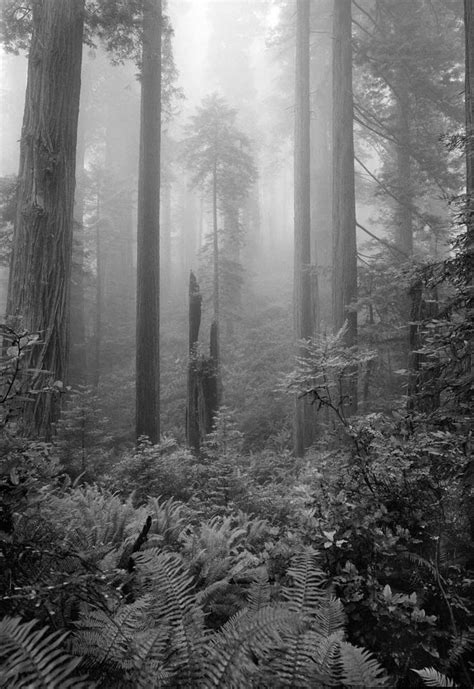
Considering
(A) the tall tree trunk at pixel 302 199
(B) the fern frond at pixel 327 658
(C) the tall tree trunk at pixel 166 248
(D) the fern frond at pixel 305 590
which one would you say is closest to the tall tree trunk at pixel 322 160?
(A) the tall tree trunk at pixel 302 199

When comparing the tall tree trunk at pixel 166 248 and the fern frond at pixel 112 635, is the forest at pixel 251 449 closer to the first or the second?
the fern frond at pixel 112 635

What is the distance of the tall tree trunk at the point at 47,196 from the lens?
16.1ft

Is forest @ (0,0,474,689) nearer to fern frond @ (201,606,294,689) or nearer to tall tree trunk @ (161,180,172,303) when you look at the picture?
fern frond @ (201,606,294,689)

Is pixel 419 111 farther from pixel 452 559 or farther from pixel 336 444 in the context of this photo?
pixel 452 559

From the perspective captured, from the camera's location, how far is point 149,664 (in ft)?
5.21

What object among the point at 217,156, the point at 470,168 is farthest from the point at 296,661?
the point at 217,156

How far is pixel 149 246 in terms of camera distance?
8703mm

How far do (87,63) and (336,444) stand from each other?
88.8ft

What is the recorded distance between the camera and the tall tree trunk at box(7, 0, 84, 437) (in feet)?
16.1

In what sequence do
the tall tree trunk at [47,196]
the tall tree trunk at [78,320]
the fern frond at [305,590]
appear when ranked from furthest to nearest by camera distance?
the tall tree trunk at [78,320], the tall tree trunk at [47,196], the fern frond at [305,590]

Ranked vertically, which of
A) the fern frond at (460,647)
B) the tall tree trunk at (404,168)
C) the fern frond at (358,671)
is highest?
the tall tree trunk at (404,168)

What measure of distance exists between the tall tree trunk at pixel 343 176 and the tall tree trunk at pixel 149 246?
4.27 metres

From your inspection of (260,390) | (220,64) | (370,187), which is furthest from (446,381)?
(220,64)

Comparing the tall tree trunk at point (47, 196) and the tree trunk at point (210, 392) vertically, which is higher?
the tall tree trunk at point (47, 196)
